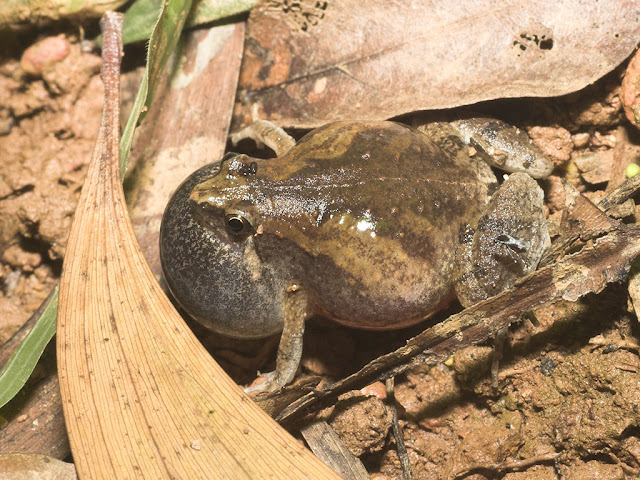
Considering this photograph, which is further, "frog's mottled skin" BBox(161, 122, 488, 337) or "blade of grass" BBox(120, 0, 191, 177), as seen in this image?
"blade of grass" BBox(120, 0, 191, 177)

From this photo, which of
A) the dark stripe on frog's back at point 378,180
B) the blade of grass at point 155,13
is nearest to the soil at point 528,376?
the dark stripe on frog's back at point 378,180

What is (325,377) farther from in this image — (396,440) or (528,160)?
(528,160)

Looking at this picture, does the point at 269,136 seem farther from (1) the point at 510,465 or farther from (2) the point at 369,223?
(1) the point at 510,465

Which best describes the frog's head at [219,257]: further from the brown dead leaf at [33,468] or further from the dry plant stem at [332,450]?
the brown dead leaf at [33,468]

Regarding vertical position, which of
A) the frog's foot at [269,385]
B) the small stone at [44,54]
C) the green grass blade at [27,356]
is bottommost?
the frog's foot at [269,385]

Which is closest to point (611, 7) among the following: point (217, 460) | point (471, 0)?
point (471, 0)

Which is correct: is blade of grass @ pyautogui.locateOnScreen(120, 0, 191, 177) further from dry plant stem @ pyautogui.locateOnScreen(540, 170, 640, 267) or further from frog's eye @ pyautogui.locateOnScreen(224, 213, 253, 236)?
dry plant stem @ pyautogui.locateOnScreen(540, 170, 640, 267)

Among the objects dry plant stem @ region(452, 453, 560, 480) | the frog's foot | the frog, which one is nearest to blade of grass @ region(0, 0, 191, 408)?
the frog
